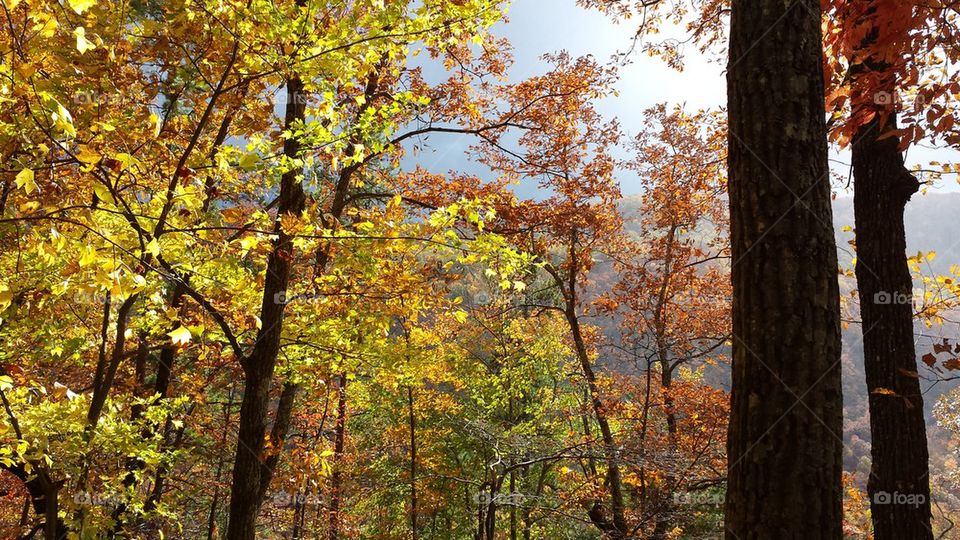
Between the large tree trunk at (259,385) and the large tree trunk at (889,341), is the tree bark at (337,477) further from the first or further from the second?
the large tree trunk at (889,341)

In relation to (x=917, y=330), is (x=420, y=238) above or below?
below

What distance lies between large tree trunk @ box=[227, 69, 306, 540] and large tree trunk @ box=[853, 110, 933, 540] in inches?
194

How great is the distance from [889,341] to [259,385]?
18.0 ft

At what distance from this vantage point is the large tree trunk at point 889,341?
389 centimetres

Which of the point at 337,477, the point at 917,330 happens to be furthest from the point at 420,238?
the point at 917,330

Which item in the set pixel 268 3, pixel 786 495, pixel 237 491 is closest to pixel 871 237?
pixel 786 495

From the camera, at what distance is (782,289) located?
6.28 ft

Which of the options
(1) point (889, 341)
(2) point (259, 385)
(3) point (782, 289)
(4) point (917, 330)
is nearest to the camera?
(3) point (782, 289)

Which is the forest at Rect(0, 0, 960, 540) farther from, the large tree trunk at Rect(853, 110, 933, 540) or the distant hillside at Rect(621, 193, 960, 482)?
the distant hillside at Rect(621, 193, 960, 482)

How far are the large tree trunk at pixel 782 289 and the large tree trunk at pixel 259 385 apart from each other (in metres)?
3.63

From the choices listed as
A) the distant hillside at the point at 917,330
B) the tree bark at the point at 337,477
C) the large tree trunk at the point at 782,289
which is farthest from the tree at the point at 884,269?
the tree bark at the point at 337,477

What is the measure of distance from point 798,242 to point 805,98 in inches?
24.2

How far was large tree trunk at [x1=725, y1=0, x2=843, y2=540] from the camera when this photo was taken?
1.81 metres

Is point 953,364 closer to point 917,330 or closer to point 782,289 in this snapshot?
point 782,289
